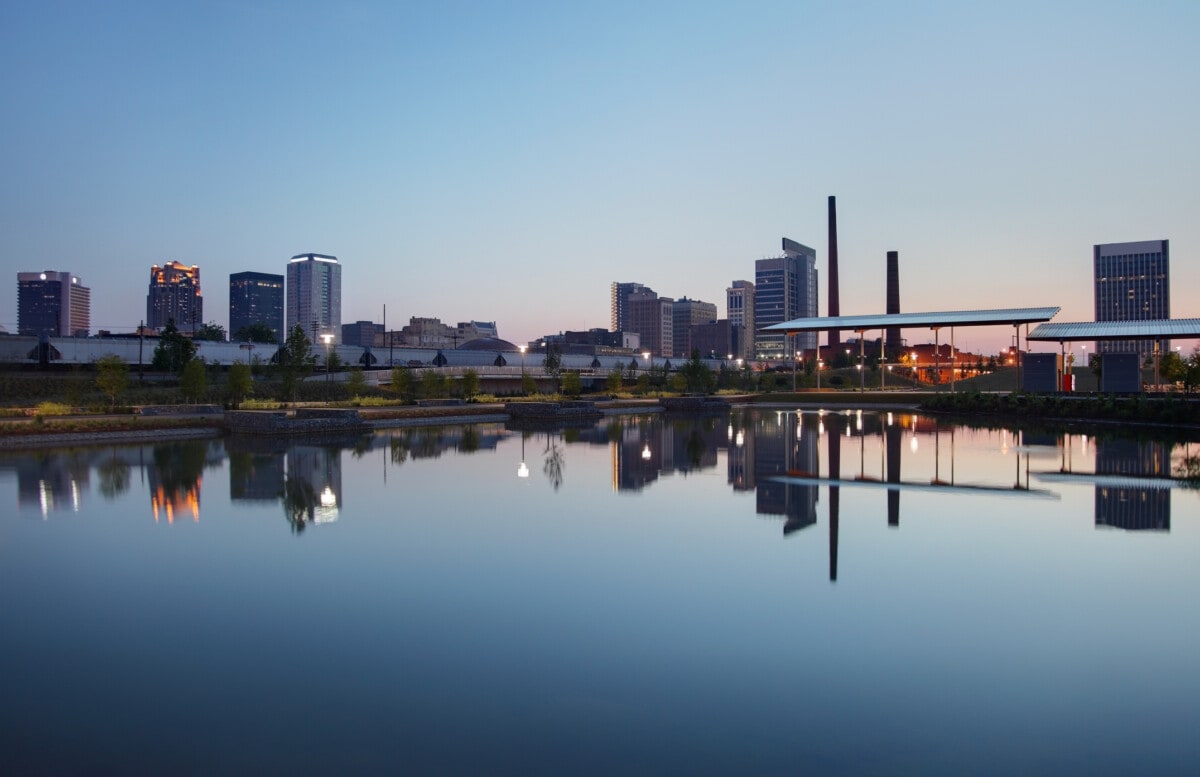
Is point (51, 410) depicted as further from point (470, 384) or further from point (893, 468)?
point (893, 468)

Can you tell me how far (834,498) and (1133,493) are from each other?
635cm

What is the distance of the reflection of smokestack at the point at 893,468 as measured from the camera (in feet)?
47.9

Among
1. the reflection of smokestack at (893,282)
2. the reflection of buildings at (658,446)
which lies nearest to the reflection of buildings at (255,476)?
the reflection of buildings at (658,446)

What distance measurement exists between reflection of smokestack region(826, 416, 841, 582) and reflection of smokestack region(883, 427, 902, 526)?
0.96 metres

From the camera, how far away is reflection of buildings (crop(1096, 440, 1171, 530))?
14055mm

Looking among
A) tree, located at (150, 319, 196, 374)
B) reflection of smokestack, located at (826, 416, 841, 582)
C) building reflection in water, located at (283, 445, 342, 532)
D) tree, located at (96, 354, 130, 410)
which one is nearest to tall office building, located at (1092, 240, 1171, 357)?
reflection of smokestack, located at (826, 416, 841, 582)

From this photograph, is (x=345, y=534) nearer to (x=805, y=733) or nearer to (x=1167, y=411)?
(x=805, y=733)

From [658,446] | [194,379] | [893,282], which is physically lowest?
[658,446]

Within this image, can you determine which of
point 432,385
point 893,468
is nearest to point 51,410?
point 432,385

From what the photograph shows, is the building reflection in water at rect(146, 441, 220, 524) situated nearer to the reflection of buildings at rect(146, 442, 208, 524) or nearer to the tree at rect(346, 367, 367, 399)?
the reflection of buildings at rect(146, 442, 208, 524)

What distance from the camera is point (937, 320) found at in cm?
5681

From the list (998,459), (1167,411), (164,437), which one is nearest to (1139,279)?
(1167,411)

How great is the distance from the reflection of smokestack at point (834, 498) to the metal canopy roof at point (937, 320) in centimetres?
2706

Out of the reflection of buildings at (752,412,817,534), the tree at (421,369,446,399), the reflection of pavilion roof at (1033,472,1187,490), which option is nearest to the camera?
the reflection of buildings at (752,412,817,534)
